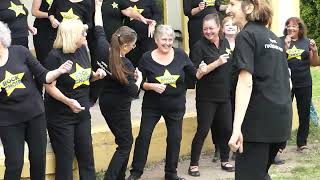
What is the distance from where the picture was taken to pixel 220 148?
7922mm

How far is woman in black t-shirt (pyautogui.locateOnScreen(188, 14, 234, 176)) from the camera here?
749cm

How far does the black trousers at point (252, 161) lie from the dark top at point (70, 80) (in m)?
1.88

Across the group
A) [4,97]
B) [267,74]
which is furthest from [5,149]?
[267,74]

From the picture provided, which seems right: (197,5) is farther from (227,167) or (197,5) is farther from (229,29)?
(227,167)

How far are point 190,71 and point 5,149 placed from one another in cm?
239

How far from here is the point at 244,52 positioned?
4.70 meters

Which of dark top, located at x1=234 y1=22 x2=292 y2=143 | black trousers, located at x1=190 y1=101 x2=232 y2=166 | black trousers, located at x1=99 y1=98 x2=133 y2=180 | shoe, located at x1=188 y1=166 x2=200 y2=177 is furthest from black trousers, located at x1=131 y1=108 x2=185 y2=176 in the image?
dark top, located at x1=234 y1=22 x2=292 y2=143

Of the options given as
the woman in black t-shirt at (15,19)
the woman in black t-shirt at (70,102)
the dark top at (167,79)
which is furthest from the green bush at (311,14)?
the woman in black t-shirt at (70,102)

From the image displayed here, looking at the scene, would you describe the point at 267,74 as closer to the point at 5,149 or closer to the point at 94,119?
the point at 5,149

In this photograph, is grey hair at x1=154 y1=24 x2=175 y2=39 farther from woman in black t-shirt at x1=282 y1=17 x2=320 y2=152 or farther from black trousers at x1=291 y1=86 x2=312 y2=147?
black trousers at x1=291 y1=86 x2=312 y2=147

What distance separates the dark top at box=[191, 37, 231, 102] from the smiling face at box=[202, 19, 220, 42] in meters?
0.08

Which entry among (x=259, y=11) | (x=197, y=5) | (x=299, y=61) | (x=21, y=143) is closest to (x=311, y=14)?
(x=299, y=61)

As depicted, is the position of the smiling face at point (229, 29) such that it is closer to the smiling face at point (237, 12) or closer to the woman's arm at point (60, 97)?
the woman's arm at point (60, 97)

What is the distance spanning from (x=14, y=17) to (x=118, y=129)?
1.64 metres
